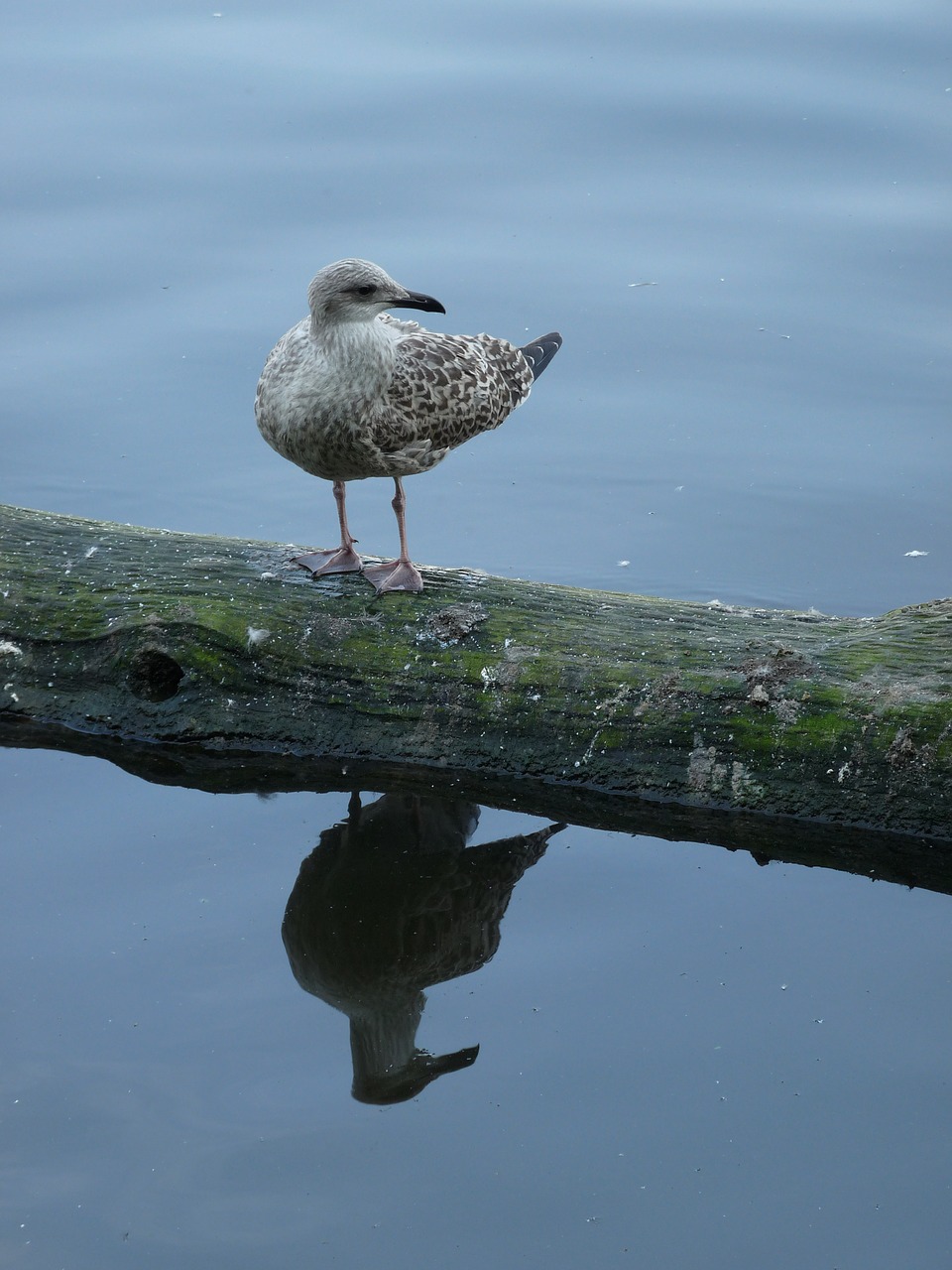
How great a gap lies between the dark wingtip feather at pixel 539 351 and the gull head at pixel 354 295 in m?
1.24

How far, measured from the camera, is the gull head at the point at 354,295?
5223mm

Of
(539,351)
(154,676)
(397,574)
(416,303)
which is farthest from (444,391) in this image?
(154,676)

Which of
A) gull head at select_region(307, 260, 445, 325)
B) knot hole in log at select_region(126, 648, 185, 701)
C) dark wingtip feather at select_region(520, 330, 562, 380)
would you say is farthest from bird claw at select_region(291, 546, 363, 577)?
dark wingtip feather at select_region(520, 330, 562, 380)

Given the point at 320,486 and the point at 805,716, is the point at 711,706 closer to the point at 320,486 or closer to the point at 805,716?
the point at 805,716

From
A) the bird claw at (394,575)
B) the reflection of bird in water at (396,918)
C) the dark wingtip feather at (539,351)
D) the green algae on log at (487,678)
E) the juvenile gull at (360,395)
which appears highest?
the dark wingtip feather at (539,351)

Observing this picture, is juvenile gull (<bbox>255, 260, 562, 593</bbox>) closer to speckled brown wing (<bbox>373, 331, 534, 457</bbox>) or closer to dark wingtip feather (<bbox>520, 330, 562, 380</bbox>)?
speckled brown wing (<bbox>373, 331, 534, 457</bbox>)

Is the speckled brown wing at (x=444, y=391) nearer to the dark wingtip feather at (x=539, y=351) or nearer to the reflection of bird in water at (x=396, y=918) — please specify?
the dark wingtip feather at (x=539, y=351)

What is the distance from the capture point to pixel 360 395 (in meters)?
5.27

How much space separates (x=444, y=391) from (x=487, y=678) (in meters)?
1.21

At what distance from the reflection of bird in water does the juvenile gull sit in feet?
2.80

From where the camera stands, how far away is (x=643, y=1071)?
402 centimetres

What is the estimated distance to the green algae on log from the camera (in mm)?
4762

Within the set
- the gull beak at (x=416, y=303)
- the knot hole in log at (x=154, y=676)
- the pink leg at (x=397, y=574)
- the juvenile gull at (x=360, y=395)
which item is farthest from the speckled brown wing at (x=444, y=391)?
the knot hole in log at (x=154, y=676)

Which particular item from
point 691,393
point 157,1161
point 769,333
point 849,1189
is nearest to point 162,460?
point 691,393
